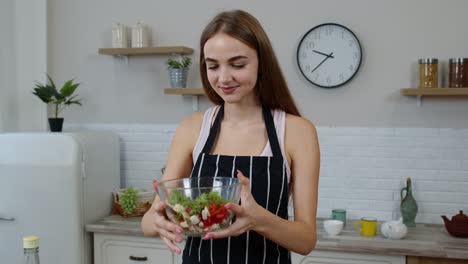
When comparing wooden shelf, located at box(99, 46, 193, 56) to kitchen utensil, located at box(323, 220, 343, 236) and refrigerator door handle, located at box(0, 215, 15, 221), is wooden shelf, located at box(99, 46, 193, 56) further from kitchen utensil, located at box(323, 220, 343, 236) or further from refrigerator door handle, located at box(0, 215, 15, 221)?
kitchen utensil, located at box(323, 220, 343, 236)

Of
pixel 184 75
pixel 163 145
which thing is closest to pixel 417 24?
pixel 184 75

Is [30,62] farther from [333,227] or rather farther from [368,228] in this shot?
[368,228]

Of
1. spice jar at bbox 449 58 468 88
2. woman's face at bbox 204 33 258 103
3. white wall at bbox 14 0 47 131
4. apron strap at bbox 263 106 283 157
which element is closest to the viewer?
woman's face at bbox 204 33 258 103

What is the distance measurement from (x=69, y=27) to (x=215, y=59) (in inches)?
110

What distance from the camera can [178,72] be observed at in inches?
132

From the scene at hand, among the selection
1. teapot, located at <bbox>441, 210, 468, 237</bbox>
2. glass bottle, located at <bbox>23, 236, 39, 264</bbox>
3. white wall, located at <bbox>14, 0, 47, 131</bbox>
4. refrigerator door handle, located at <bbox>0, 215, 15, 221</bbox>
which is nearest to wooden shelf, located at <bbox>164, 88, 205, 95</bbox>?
white wall, located at <bbox>14, 0, 47, 131</bbox>

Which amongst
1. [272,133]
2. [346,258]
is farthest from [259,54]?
[346,258]

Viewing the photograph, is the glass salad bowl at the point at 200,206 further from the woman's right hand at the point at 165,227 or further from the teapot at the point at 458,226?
the teapot at the point at 458,226

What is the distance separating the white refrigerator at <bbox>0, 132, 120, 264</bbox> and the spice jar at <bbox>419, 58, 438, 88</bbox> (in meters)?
2.02

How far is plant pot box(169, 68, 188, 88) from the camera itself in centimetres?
336

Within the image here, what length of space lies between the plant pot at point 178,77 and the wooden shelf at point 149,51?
5.1 inches

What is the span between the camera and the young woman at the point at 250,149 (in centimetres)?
127

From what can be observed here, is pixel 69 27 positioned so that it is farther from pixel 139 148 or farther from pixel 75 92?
pixel 139 148

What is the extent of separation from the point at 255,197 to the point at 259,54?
0.37 meters
